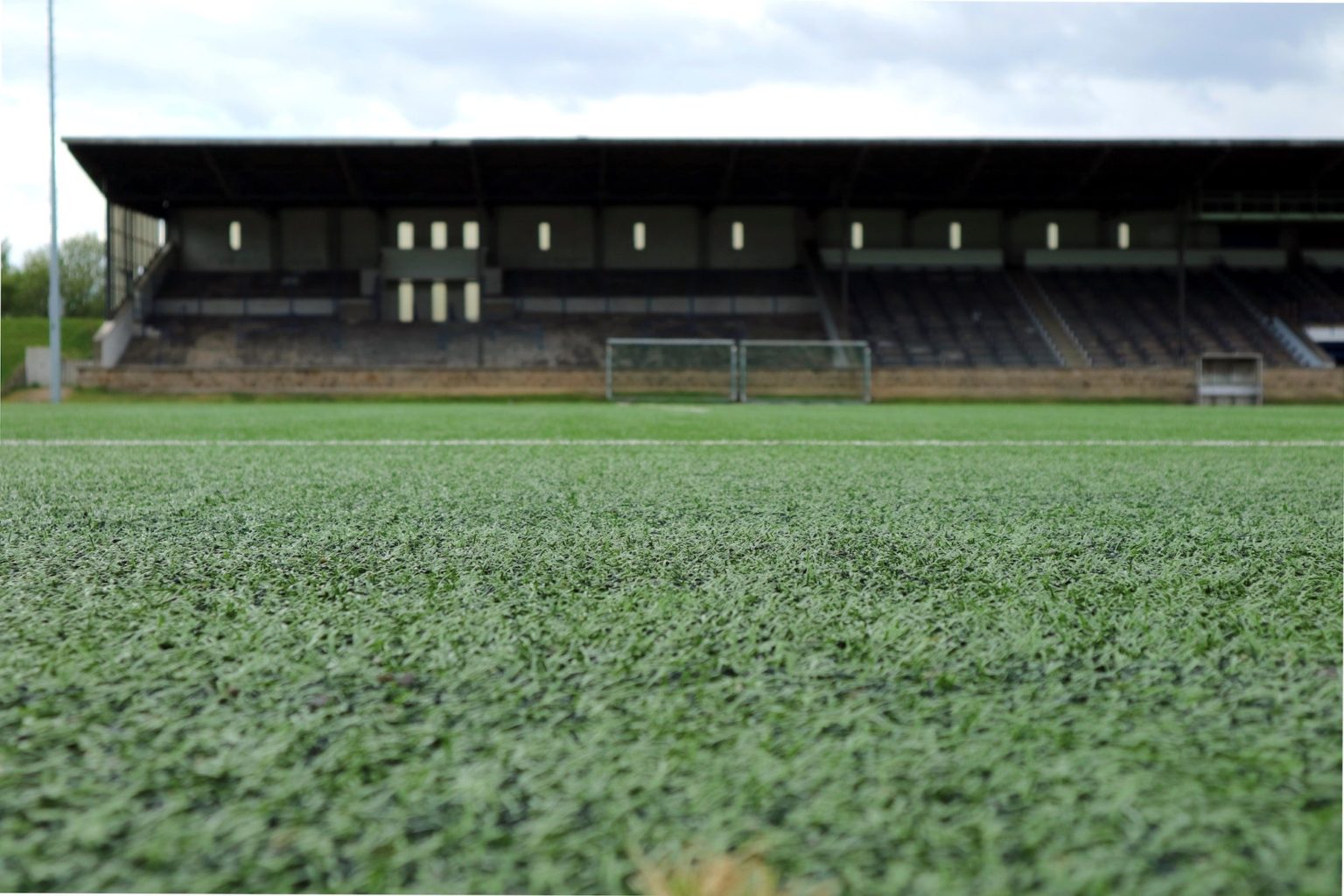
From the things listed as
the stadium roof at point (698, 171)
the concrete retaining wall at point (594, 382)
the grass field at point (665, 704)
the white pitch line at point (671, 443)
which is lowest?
the grass field at point (665, 704)

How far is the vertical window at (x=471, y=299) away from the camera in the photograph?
27.6 m

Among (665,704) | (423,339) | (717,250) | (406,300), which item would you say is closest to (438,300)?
(406,300)

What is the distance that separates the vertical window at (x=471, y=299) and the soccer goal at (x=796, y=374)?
1055 centimetres

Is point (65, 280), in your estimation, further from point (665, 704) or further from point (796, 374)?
point (665, 704)

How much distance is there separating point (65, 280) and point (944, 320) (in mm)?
46433

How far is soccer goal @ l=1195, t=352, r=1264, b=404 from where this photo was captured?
1942cm

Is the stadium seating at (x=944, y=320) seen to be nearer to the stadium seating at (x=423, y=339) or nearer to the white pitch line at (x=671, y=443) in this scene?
the stadium seating at (x=423, y=339)

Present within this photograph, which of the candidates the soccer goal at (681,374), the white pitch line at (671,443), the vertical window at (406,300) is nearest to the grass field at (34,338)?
the vertical window at (406,300)

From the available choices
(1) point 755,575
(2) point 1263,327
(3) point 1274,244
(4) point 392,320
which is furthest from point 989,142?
(1) point 755,575

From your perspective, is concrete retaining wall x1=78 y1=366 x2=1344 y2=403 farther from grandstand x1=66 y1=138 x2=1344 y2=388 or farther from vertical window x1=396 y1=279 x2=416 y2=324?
vertical window x1=396 y1=279 x2=416 y2=324

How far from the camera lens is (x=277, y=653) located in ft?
3.40

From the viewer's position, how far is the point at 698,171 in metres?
24.6

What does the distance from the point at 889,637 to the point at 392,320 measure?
27.0 m

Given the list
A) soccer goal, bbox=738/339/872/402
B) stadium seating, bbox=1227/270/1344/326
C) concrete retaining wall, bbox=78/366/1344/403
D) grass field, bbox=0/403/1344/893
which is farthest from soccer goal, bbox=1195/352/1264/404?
grass field, bbox=0/403/1344/893
